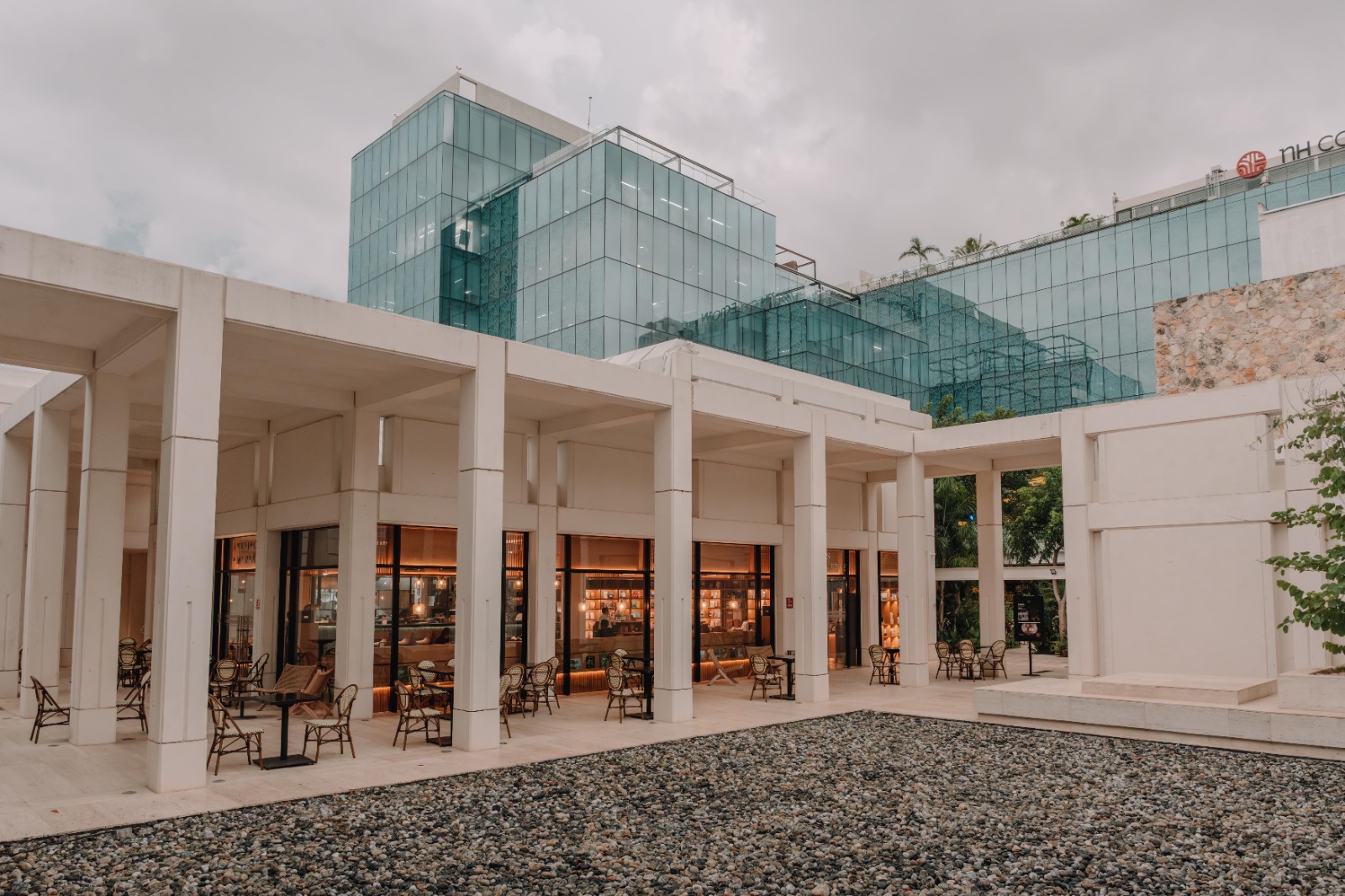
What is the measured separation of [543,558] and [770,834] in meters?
10.3

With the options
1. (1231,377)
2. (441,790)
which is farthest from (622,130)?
(441,790)

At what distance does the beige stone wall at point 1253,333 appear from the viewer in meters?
16.8

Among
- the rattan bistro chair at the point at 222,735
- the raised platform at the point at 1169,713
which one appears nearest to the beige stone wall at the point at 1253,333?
the raised platform at the point at 1169,713

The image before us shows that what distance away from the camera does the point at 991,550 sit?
23531 millimetres

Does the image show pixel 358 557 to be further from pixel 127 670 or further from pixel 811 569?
pixel 811 569

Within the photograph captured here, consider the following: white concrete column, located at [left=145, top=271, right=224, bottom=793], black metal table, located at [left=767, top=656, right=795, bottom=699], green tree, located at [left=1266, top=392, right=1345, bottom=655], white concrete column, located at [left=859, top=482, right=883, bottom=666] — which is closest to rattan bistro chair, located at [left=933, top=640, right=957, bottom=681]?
white concrete column, located at [left=859, top=482, right=883, bottom=666]

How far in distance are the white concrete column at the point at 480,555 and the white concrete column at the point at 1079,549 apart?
11108 mm

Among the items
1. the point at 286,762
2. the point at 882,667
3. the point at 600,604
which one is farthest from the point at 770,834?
the point at 882,667

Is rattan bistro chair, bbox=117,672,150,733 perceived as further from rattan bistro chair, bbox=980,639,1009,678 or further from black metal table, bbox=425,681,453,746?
rattan bistro chair, bbox=980,639,1009,678

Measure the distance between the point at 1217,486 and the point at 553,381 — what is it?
11790mm

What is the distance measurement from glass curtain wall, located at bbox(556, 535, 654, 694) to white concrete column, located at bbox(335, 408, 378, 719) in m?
4.24

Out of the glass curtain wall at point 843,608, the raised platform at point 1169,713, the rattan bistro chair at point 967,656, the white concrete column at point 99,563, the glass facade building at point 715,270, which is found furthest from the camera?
the glass facade building at point 715,270

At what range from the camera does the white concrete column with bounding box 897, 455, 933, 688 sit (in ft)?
65.1

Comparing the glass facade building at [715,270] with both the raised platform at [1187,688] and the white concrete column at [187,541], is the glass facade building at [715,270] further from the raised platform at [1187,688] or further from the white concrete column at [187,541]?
the white concrete column at [187,541]
